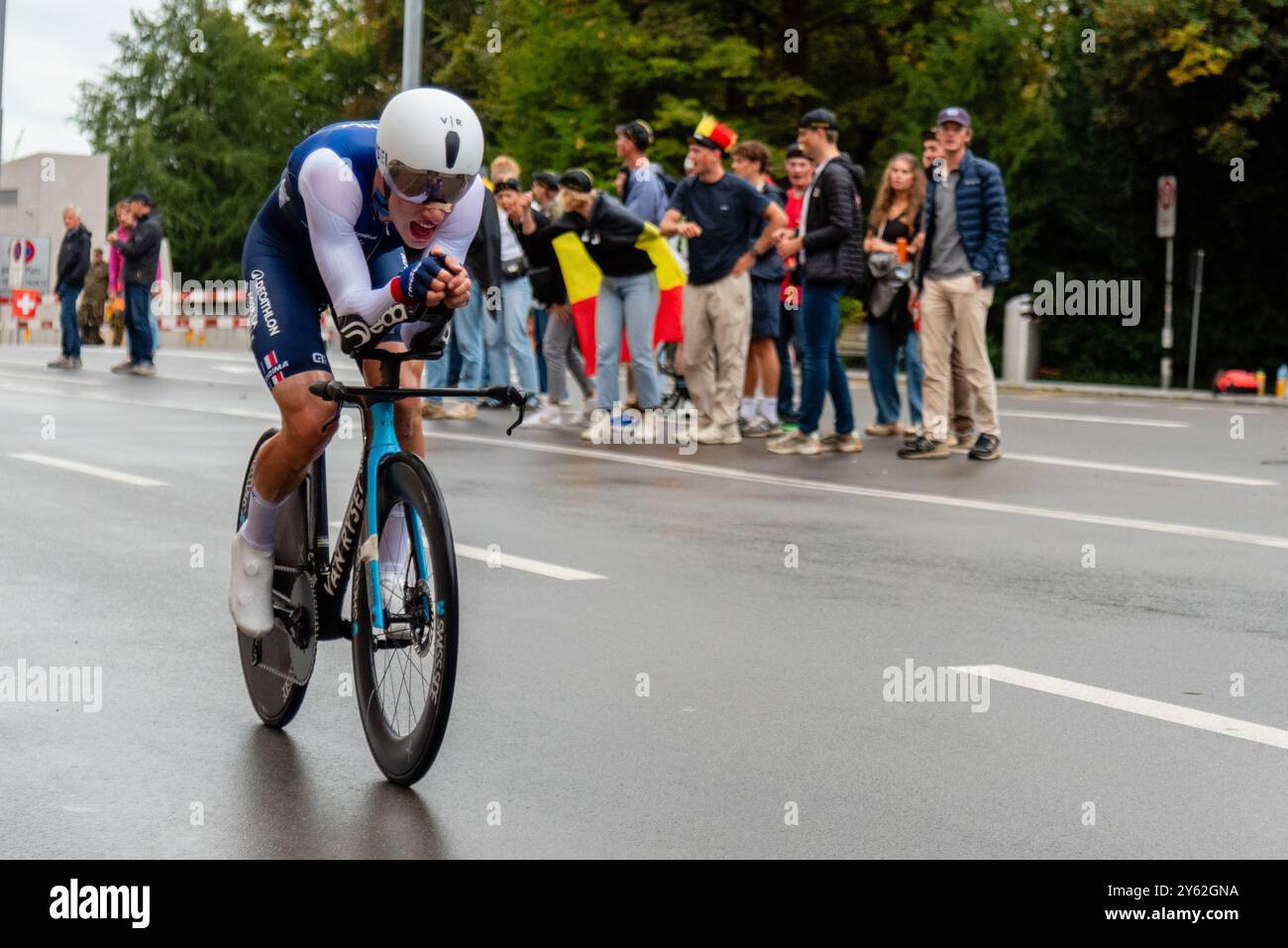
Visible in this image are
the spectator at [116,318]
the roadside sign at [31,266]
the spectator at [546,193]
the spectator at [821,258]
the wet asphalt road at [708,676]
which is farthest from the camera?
the roadside sign at [31,266]

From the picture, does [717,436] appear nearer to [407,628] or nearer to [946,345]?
[946,345]

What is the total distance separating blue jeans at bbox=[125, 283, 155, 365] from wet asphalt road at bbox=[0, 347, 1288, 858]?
10.7 meters

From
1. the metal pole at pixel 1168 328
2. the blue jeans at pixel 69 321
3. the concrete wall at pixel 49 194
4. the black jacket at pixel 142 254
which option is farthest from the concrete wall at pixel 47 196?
the metal pole at pixel 1168 328

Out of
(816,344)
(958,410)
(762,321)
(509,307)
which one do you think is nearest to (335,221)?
(816,344)

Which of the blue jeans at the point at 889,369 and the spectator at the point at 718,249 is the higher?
the spectator at the point at 718,249

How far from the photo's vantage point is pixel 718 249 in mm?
14625

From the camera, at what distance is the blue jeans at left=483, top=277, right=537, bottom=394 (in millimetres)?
17172

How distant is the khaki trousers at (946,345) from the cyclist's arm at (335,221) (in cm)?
924

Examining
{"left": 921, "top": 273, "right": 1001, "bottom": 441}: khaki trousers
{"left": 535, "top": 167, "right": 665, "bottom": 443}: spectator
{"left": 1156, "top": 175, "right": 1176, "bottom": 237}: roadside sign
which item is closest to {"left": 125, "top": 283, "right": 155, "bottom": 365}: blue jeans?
{"left": 535, "top": 167, "right": 665, "bottom": 443}: spectator

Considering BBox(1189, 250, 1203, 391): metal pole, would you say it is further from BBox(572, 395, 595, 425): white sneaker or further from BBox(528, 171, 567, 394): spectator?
BBox(572, 395, 595, 425): white sneaker

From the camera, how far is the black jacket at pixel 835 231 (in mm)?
13930

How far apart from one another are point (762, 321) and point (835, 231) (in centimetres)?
218

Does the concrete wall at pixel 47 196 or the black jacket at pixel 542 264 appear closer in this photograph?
the black jacket at pixel 542 264

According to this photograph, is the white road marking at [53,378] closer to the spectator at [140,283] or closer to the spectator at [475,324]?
the spectator at [140,283]
